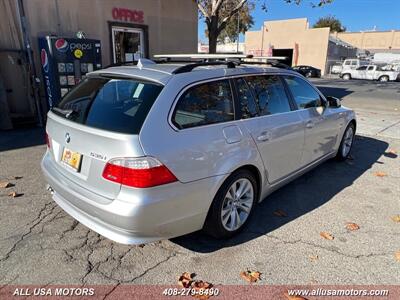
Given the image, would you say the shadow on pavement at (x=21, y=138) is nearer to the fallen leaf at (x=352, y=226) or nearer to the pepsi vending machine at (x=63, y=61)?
the pepsi vending machine at (x=63, y=61)

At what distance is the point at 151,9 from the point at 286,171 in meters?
7.64

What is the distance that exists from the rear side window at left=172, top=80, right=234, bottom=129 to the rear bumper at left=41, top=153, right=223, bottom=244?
19.5 inches

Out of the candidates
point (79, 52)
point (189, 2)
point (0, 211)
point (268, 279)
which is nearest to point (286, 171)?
point (268, 279)

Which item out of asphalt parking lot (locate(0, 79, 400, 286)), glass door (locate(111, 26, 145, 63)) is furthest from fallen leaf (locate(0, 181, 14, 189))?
glass door (locate(111, 26, 145, 63))

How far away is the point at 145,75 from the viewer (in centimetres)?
265

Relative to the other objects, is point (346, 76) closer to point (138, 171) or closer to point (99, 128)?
point (99, 128)

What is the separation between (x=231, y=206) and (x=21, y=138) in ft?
17.1

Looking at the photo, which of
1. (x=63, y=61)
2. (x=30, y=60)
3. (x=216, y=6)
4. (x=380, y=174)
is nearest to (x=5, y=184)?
(x=63, y=61)

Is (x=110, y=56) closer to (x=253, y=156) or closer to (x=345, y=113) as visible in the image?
(x=345, y=113)

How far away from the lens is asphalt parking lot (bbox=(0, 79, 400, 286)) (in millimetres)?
2605

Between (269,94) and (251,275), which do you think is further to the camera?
(269,94)

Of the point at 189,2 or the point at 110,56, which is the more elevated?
the point at 189,2

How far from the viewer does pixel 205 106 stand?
8.91 feet

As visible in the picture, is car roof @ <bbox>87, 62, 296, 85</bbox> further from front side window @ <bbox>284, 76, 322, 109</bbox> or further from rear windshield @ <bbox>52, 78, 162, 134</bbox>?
front side window @ <bbox>284, 76, 322, 109</bbox>
